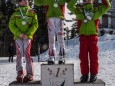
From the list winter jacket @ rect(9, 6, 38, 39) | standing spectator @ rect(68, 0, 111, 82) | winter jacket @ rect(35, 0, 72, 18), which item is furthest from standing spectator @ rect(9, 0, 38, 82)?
standing spectator @ rect(68, 0, 111, 82)

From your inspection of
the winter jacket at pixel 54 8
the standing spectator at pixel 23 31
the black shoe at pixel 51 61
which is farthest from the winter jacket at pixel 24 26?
the black shoe at pixel 51 61

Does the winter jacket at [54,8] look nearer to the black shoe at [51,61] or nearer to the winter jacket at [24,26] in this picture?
the winter jacket at [24,26]

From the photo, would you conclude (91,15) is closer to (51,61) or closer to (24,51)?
(51,61)

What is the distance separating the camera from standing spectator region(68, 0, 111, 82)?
7211 mm

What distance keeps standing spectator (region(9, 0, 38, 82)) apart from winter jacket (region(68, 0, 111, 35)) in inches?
33.5

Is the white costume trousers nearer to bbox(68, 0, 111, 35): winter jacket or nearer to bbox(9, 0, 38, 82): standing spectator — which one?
bbox(9, 0, 38, 82): standing spectator

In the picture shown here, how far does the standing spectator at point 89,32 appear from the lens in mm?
7211

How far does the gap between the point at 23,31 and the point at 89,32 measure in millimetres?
1270

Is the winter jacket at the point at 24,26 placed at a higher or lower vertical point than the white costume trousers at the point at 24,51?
higher

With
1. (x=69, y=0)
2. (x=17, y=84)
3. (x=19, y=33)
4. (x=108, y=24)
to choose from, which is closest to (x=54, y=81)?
(x=17, y=84)

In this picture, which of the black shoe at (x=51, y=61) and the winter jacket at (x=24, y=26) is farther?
the winter jacket at (x=24, y=26)

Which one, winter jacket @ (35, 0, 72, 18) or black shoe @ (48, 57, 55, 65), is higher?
winter jacket @ (35, 0, 72, 18)

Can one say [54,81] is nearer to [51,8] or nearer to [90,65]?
[90,65]

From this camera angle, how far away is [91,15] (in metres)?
7.19
